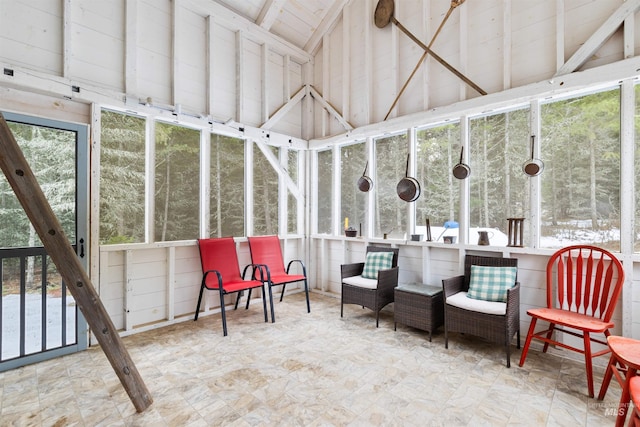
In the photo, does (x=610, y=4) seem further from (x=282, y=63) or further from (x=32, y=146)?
(x=32, y=146)

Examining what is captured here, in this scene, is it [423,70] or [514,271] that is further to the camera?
[423,70]

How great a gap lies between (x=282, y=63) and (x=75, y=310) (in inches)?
180

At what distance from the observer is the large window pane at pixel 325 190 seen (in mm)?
5277

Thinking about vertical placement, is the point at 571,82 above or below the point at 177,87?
below

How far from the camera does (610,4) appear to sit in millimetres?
2787

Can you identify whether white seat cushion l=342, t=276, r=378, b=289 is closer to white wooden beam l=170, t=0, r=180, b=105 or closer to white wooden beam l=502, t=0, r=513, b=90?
white wooden beam l=502, t=0, r=513, b=90

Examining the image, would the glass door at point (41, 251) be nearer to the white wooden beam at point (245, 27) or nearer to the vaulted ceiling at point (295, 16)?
the white wooden beam at point (245, 27)

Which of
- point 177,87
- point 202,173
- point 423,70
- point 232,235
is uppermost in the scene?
point 423,70

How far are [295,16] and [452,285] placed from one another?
4.68 meters

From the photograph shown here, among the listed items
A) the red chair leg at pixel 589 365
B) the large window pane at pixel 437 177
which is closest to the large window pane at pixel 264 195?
the large window pane at pixel 437 177

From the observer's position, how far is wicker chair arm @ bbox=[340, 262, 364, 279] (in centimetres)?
409

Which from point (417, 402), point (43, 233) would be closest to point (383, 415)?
point (417, 402)

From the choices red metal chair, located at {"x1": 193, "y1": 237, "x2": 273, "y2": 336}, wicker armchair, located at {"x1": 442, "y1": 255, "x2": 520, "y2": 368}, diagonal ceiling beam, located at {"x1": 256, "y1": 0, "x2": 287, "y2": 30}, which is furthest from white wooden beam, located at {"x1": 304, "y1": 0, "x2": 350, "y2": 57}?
wicker armchair, located at {"x1": 442, "y1": 255, "x2": 520, "y2": 368}

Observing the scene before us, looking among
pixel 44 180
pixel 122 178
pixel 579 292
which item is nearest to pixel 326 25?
pixel 122 178
